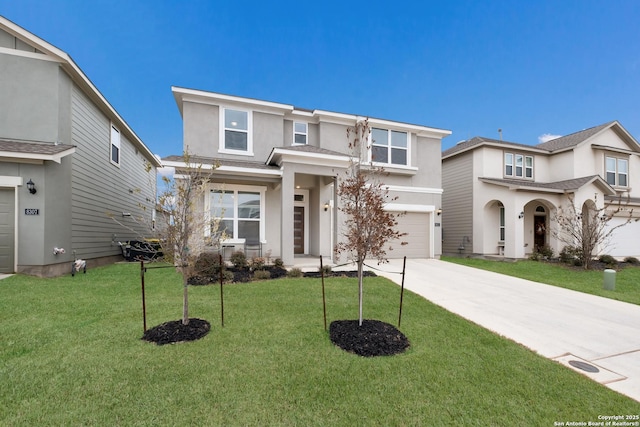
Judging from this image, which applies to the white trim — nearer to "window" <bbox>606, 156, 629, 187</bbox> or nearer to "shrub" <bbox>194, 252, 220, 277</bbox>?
"shrub" <bbox>194, 252, 220, 277</bbox>

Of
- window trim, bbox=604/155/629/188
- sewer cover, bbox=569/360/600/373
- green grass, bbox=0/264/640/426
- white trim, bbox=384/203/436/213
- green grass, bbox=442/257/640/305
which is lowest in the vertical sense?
green grass, bbox=442/257/640/305

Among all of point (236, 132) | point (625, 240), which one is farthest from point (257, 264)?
point (625, 240)

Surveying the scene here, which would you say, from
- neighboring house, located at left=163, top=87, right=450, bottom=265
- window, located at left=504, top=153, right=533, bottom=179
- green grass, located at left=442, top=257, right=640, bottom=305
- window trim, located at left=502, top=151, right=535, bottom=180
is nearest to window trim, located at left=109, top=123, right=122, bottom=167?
neighboring house, located at left=163, top=87, right=450, bottom=265

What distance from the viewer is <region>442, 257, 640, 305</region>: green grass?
23.4ft

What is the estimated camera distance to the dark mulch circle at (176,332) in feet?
11.9

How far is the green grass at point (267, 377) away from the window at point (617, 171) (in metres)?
18.3

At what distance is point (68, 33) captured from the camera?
20.0 meters

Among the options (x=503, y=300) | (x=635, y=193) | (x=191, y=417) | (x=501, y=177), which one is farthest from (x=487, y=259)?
(x=191, y=417)

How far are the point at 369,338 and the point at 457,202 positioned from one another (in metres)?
13.9

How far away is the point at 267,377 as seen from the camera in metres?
2.84

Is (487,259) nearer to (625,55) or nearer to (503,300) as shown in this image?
(503,300)

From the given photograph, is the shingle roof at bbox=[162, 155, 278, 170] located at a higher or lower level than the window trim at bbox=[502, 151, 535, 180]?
lower

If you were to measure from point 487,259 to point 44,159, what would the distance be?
1701cm

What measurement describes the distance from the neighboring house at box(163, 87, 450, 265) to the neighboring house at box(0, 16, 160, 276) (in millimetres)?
2776
